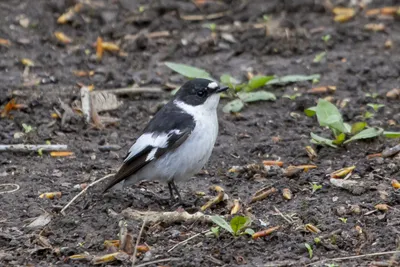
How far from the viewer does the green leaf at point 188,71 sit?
1002 centimetres

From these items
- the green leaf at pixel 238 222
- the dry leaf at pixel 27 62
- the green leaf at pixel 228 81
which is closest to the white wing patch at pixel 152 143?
the green leaf at pixel 238 222

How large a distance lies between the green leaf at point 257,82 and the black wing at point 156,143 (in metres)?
2.32

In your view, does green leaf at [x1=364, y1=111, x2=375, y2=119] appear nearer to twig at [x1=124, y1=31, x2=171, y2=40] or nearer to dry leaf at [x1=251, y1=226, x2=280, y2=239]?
dry leaf at [x1=251, y1=226, x2=280, y2=239]

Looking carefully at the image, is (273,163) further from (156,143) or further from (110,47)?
(110,47)

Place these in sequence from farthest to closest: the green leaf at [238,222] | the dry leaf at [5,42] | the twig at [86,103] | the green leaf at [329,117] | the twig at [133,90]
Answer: the dry leaf at [5,42] < the twig at [133,90] < the twig at [86,103] < the green leaf at [329,117] < the green leaf at [238,222]

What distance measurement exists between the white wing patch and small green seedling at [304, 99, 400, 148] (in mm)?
1568

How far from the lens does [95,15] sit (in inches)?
484

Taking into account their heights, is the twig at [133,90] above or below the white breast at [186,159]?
below

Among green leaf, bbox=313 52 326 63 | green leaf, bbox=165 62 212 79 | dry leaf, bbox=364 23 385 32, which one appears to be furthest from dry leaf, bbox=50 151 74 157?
dry leaf, bbox=364 23 385 32

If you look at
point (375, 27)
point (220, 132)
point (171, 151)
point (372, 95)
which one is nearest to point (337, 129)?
point (220, 132)

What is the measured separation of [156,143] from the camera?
304 inches

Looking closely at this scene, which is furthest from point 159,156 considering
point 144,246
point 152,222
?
point 144,246

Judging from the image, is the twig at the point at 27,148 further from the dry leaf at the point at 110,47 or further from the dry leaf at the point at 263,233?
the dry leaf at the point at 263,233

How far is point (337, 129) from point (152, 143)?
6.31 ft
